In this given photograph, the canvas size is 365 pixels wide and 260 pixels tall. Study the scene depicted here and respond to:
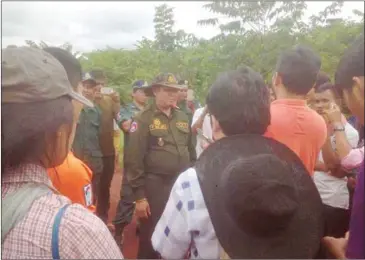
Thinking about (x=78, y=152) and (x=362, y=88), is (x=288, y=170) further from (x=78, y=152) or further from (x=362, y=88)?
(x=78, y=152)

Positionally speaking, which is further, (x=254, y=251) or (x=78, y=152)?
(x=78, y=152)

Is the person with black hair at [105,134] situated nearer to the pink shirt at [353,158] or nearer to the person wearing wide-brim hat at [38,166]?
the person wearing wide-brim hat at [38,166]

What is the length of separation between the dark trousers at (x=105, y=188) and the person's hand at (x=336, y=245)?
763mm

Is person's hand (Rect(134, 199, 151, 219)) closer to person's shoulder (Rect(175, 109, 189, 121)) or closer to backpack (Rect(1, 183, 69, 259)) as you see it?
person's shoulder (Rect(175, 109, 189, 121))

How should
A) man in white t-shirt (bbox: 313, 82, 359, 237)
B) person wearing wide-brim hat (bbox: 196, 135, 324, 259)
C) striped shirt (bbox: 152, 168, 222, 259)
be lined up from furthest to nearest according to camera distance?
1. man in white t-shirt (bbox: 313, 82, 359, 237)
2. striped shirt (bbox: 152, 168, 222, 259)
3. person wearing wide-brim hat (bbox: 196, 135, 324, 259)

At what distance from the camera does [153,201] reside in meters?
1.39

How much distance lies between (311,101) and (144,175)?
2.21 ft

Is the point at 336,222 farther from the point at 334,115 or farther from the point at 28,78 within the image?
the point at 28,78

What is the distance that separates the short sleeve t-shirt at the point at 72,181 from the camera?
1.06 meters

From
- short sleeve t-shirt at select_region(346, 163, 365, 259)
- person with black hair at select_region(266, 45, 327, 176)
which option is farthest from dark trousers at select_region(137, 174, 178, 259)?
short sleeve t-shirt at select_region(346, 163, 365, 259)

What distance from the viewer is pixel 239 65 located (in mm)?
1002

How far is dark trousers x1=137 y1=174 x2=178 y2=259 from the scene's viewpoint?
132 cm

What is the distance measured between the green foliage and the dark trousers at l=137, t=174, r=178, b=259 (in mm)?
412

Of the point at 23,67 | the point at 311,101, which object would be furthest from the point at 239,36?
the point at 23,67
